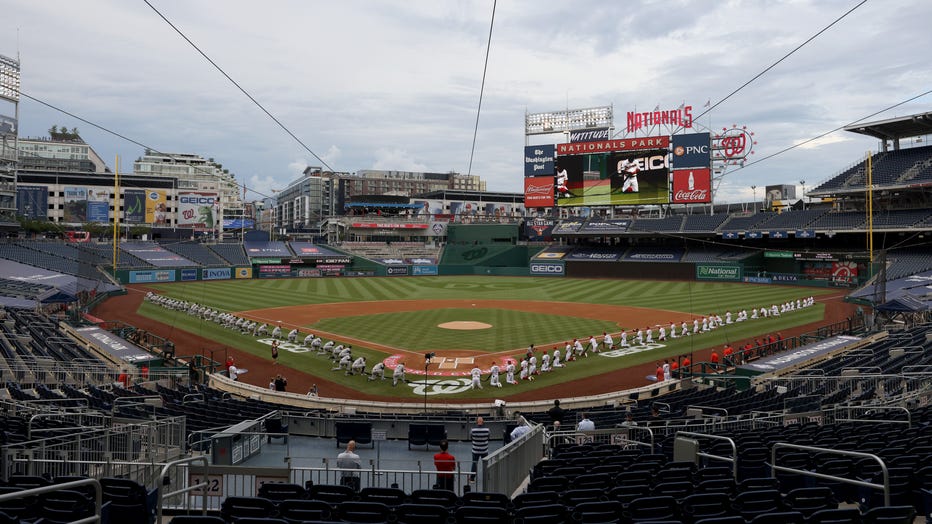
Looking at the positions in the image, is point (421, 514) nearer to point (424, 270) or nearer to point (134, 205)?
point (424, 270)

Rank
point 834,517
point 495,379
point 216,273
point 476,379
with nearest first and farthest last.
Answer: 1. point 834,517
2. point 476,379
3. point 495,379
4. point 216,273

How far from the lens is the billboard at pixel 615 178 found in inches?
2687

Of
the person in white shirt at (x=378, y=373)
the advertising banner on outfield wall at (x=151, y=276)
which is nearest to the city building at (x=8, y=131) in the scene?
the advertising banner on outfield wall at (x=151, y=276)

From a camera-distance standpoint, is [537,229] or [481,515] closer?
[481,515]

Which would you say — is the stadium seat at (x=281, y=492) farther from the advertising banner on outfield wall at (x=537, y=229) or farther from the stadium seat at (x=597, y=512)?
the advertising banner on outfield wall at (x=537, y=229)

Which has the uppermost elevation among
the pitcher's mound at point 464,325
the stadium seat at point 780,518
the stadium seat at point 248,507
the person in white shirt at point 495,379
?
the stadium seat at point 780,518

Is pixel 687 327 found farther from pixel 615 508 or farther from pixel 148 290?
pixel 148 290

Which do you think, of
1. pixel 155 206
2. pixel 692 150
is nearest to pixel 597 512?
pixel 692 150

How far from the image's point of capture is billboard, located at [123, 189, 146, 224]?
92250 mm

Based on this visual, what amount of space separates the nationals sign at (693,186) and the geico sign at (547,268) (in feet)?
52.2

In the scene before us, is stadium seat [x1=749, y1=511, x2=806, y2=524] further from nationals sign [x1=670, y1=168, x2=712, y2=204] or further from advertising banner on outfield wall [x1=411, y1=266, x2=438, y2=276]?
advertising banner on outfield wall [x1=411, y1=266, x2=438, y2=276]

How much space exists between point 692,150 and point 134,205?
81.1m

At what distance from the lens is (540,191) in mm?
73938

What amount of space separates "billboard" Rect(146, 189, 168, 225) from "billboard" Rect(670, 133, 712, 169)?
7753cm
